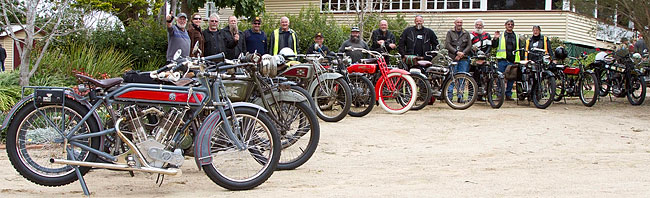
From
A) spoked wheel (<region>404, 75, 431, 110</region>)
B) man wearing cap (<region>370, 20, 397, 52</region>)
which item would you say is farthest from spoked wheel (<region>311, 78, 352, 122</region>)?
man wearing cap (<region>370, 20, 397, 52</region>)

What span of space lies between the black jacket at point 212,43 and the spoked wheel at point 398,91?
8.73 ft

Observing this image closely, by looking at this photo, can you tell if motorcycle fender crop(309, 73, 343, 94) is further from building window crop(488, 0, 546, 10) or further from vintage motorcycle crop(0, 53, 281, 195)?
building window crop(488, 0, 546, 10)

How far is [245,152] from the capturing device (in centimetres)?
645

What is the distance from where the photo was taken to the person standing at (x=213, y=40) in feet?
41.3

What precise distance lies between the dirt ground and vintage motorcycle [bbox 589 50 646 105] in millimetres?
2514

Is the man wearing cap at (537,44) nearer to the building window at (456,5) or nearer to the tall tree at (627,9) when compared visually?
the tall tree at (627,9)

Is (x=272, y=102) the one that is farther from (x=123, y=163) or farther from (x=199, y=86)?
(x=123, y=163)

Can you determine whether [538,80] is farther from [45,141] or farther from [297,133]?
[45,141]

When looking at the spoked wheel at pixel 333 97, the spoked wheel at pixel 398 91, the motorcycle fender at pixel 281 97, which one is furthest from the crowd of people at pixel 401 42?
the motorcycle fender at pixel 281 97

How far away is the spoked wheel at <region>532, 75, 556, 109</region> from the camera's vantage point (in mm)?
13697

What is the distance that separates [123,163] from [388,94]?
22.5ft

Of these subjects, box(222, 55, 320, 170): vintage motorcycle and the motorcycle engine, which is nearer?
the motorcycle engine

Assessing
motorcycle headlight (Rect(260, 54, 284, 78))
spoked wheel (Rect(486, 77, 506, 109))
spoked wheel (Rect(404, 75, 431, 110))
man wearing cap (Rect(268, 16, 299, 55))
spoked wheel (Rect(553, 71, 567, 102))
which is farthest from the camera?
spoked wheel (Rect(553, 71, 567, 102))

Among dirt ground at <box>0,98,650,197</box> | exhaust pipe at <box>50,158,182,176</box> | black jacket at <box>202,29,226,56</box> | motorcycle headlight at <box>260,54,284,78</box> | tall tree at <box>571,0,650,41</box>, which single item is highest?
tall tree at <box>571,0,650,41</box>
